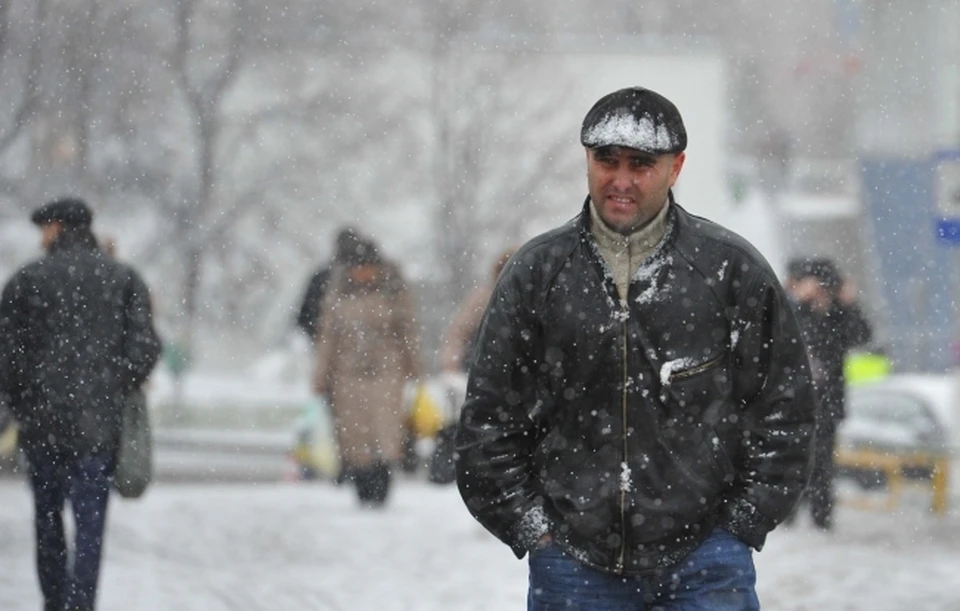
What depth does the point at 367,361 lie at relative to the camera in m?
13.9

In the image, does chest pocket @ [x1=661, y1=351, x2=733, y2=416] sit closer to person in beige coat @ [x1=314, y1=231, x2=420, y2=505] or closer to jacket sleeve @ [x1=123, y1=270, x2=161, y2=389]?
jacket sleeve @ [x1=123, y1=270, x2=161, y2=389]

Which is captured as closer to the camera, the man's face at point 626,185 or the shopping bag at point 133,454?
the man's face at point 626,185

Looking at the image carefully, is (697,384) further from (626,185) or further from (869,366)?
(869,366)

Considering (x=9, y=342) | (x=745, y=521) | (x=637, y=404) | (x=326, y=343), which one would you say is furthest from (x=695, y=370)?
(x=326, y=343)

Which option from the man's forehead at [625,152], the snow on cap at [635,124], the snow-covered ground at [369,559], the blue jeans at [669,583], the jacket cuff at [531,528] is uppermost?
the snow on cap at [635,124]

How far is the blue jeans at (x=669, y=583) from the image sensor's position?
4480mm

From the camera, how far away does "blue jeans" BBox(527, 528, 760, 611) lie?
176 inches

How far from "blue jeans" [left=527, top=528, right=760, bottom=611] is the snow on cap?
81cm

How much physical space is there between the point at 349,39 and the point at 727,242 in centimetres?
2921

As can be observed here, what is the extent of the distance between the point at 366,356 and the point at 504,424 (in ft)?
30.8

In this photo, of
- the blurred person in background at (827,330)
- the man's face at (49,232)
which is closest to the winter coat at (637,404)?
the man's face at (49,232)

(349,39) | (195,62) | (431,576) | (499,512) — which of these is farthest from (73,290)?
(349,39)

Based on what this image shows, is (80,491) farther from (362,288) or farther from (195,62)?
(195,62)

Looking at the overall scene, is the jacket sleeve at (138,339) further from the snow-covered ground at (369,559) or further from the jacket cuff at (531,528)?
the jacket cuff at (531,528)
